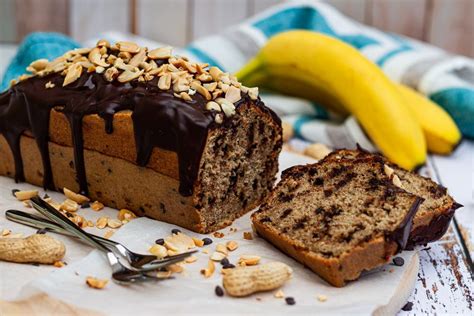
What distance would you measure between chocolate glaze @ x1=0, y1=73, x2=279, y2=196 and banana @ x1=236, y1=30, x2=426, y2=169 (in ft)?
3.31

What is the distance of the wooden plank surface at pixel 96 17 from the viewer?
5.25m

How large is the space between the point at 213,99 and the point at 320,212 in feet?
1.75

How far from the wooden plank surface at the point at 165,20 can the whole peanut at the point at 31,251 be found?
11.1 ft

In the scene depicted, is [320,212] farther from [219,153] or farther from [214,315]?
[214,315]

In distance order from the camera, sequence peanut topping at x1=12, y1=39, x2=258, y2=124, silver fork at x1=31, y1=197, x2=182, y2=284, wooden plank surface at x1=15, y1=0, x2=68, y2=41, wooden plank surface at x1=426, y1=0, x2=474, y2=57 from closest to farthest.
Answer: silver fork at x1=31, y1=197, x2=182, y2=284 < peanut topping at x1=12, y1=39, x2=258, y2=124 < wooden plank surface at x1=426, y1=0, x2=474, y2=57 < wooden plank surface at x1=15, y1=0, x2=68, y2=41

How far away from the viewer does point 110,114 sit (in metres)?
2.40

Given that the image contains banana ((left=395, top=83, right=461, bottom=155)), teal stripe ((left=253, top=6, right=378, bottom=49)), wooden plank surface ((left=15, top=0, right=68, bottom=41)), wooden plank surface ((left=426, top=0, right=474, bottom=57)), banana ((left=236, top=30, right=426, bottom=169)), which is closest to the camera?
banana ((left=236, top=30, right=426, bottom=169))

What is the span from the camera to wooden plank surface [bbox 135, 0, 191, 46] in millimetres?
5184

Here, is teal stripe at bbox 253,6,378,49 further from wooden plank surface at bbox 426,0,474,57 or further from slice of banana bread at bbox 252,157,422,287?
slice of banana bread at bbox 252,157,422,287

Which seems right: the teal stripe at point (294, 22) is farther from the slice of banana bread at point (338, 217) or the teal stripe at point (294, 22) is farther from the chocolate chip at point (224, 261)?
the chocolate chip at point (224, 261)

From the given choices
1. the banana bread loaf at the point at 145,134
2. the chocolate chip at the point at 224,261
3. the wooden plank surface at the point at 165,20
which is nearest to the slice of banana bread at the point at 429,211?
the banana bread loaf at the point at 145,134

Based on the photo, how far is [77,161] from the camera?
257 cm

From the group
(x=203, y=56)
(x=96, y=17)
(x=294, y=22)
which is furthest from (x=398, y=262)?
(x=96, y=17)

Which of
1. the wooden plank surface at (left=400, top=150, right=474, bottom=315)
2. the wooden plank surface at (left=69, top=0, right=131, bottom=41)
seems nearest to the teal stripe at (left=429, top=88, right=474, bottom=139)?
the wooden plank surface at (left=400, top=150, right=474, bottom=315)
